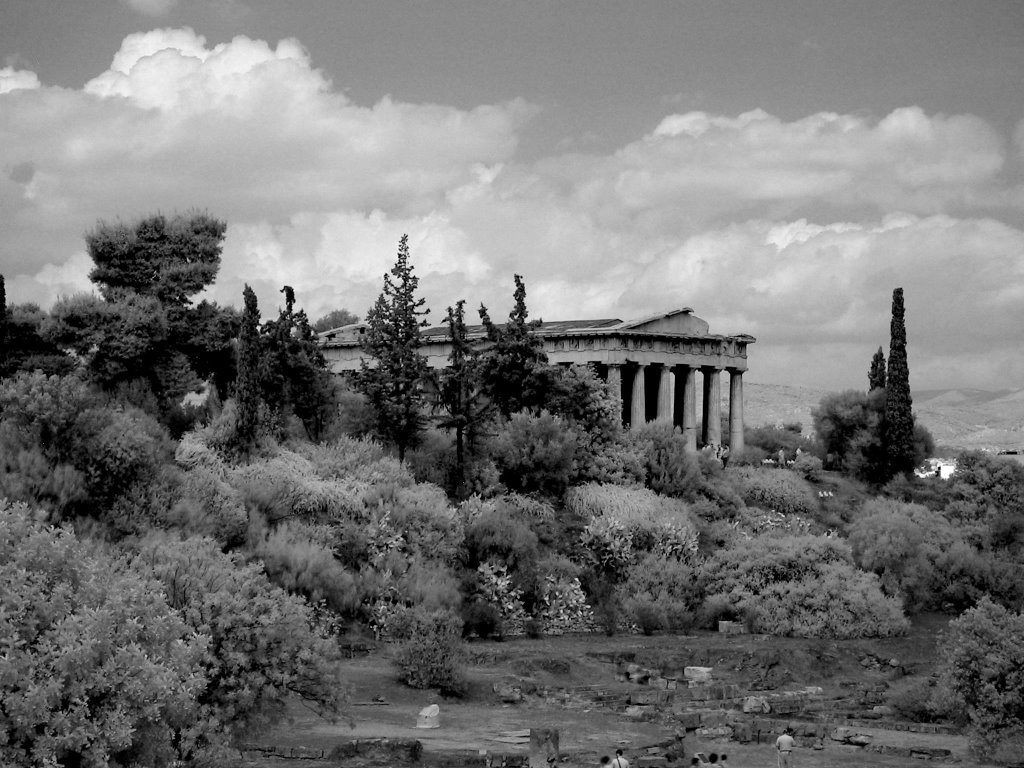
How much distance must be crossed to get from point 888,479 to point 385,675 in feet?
110

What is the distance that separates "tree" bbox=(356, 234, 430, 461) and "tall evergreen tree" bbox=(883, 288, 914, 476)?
21.4m

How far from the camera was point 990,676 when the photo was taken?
2900 cm

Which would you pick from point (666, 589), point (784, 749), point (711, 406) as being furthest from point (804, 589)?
point (711, 406)

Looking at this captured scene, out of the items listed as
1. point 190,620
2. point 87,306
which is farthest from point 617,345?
point 190,620

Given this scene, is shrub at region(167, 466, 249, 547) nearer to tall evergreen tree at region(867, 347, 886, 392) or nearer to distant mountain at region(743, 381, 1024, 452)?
tall evergreen tree at region(867, 347, 886, 392)

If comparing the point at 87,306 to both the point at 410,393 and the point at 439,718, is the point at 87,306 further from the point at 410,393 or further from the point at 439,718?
the point at 439,718

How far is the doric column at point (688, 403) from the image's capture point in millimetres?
57719

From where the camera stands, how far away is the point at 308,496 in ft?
140

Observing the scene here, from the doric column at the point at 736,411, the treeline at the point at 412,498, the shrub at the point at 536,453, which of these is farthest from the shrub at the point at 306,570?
the doric column at the point at 736,411

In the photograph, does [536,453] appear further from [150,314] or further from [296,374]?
[150,314]

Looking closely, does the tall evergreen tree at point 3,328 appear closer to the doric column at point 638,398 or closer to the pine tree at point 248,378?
the pine tree at point 248,378

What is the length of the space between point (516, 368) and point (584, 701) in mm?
20262

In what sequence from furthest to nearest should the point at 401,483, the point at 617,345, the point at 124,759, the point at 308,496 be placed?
the point at 617,345 < the point at 401,483 < the point at 308,496 < the point at 124,759

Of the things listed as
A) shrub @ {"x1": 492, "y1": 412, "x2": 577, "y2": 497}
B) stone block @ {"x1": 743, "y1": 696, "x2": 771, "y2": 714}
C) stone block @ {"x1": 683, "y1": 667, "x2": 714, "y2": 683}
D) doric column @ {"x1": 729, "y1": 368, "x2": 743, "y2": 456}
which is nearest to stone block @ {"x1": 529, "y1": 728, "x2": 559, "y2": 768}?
stone block @ {"x1": 743, "y1": 696, "x2": 771, "y2": 714}
